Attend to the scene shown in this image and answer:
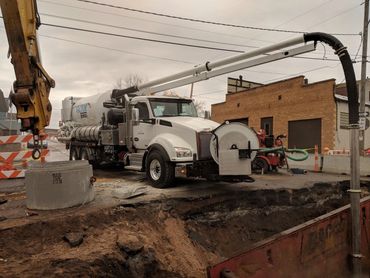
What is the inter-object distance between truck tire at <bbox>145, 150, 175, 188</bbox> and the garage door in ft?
52.4

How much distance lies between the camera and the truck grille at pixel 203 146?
877cm

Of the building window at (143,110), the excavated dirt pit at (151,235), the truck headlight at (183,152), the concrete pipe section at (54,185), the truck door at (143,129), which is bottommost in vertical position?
the excavated dirt pit at (151,235)

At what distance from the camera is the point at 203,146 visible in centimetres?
881

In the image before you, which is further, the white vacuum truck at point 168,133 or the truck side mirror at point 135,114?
the truck side mirror at point 135,114

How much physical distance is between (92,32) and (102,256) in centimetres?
1171

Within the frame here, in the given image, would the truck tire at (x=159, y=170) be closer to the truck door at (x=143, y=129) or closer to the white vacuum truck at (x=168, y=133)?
the white vacuum truck at (x=168, y=133)

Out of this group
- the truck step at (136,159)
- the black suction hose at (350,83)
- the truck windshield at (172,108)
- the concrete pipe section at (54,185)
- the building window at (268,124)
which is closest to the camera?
the black suction hose at (350,83)

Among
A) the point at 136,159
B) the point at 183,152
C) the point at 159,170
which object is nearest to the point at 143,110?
the point at 136,159

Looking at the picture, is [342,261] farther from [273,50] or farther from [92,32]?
[92,32]

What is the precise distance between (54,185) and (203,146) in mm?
3748

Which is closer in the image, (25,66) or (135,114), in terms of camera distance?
(25,66)

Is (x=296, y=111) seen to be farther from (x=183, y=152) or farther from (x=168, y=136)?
(x=183, y=152)

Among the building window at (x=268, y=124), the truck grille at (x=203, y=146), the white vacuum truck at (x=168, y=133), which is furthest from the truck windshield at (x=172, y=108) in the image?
the building window at (x=268, y=124)

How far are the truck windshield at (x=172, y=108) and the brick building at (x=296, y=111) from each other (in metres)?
13.4
